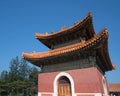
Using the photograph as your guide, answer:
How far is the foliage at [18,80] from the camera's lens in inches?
1732

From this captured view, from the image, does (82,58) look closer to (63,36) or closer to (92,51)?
(92,51)

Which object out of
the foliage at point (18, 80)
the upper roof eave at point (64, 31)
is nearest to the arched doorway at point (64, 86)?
the upper roof eave at point (64, 31)

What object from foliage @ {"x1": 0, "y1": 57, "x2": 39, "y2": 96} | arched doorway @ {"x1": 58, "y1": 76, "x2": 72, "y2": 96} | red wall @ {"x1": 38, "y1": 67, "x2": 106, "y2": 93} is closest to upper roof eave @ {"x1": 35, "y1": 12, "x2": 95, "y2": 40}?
red wall @ {"x1": 38, "y1": 67, "x2": 106, "y2": 93}

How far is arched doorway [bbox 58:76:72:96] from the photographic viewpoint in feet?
33.9

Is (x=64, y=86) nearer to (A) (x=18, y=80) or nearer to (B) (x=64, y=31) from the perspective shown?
(B) (x=64, y=31)

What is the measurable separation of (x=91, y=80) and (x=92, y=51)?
6.30 ft

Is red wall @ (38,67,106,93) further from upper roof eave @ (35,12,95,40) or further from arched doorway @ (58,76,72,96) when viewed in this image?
upper roof eave @ (35,12,95,40)

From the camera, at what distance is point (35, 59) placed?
11.5 metres

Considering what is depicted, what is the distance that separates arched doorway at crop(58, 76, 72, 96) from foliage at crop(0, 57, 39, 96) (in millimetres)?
35878

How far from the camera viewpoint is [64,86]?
10.6 m

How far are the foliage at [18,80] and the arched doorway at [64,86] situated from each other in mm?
35878

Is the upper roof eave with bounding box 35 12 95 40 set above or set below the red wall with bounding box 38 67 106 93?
above

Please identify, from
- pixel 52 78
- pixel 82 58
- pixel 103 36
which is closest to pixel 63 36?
pixel 82 58

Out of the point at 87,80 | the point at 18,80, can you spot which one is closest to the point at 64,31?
the point at 87,80
